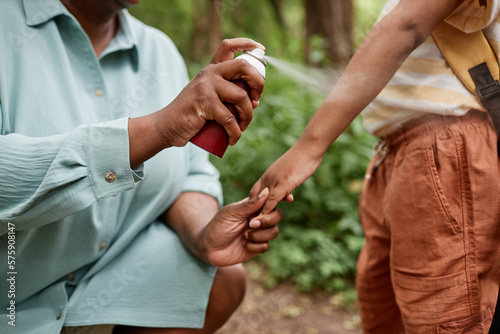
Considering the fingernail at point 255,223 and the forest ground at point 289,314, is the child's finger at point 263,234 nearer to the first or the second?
the fingernail at point 255,223

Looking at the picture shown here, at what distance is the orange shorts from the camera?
2.86 ft

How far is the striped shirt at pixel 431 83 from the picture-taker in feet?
2.75

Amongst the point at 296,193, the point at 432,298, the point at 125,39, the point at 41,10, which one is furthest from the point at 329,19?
the point at 432,298

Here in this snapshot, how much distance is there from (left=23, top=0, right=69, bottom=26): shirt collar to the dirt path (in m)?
1.48

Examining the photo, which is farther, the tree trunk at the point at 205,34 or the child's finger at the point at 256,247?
the tree trunk at the point at 205,34

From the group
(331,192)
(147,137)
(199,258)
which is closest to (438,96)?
(147,137)

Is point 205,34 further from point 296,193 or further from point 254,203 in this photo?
point 254,203

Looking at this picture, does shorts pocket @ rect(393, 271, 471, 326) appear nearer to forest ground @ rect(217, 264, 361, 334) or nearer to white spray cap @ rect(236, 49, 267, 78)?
white spray cap @ rect(236, 49, 267, 78)

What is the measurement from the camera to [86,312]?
1101mm

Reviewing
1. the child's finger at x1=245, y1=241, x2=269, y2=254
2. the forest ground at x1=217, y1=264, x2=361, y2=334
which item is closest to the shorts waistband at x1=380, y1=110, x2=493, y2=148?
the child's finger at x1=245, y1=241, x2=269, y2=254

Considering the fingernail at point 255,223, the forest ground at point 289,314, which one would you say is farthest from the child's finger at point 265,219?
the forest ground at point 289,314

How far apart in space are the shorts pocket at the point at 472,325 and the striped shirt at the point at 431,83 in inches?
17.2

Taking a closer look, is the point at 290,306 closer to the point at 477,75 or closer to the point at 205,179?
the point at 205,179

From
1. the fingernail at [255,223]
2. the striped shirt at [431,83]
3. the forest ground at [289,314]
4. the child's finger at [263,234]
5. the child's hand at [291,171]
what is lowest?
the forest ground at [289,314]
